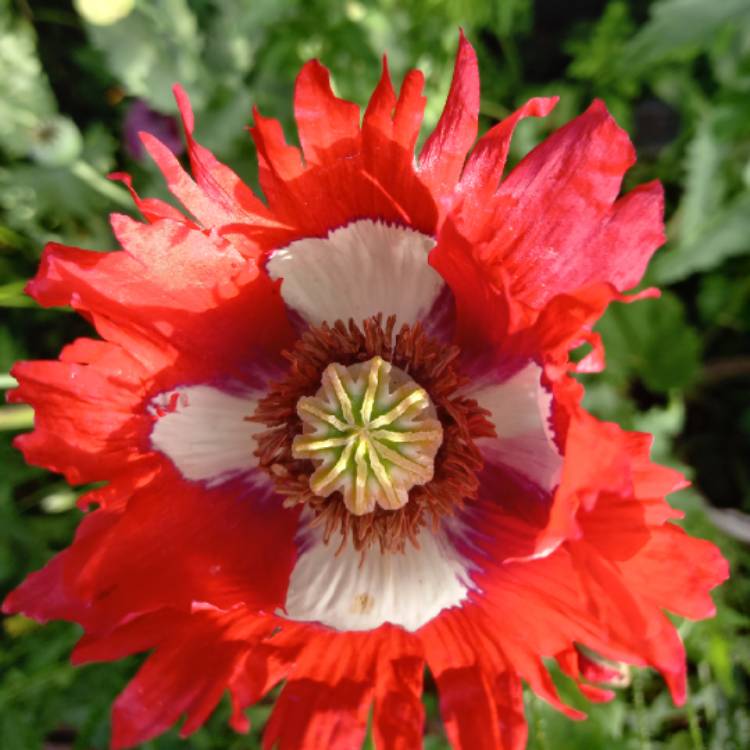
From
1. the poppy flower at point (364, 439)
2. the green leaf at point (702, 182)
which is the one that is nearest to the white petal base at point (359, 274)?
the poppy flower at point (364, 439)

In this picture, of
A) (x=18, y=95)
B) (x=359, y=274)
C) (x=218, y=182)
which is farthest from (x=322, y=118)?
(x=18, y=95)

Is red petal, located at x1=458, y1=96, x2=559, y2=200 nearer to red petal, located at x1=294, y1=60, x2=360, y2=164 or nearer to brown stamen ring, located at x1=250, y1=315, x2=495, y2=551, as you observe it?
red petal, located at x1=294, y1=60, x2=360, y2=164

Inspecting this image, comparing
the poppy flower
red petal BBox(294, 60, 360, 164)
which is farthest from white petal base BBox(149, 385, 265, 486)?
red petal BBox(294, 60, 360, 164)

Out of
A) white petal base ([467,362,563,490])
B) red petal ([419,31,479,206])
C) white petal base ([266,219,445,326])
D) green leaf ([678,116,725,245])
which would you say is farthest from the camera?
green leaf ([678,116,725,245])

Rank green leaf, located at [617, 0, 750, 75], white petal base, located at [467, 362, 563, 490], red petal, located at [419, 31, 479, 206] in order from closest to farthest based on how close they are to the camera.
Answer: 1. red petal, located at [419, 31, 479, 206]
2. white petal base, located at [467, 362, 563, 490]
3. green leaf, located at [617, 0, 750, 75]

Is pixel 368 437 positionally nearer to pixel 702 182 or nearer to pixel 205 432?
pixel 205 432

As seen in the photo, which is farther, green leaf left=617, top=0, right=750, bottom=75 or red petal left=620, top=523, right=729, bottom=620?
green leaf left=617, top=0, right=750, bottom=75

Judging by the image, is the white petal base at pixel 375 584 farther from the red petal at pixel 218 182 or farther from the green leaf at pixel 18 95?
the green leaf at pixel 18 95

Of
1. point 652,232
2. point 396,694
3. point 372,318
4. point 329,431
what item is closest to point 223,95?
point 372,318

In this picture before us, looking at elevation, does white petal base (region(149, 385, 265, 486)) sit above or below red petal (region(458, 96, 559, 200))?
below
